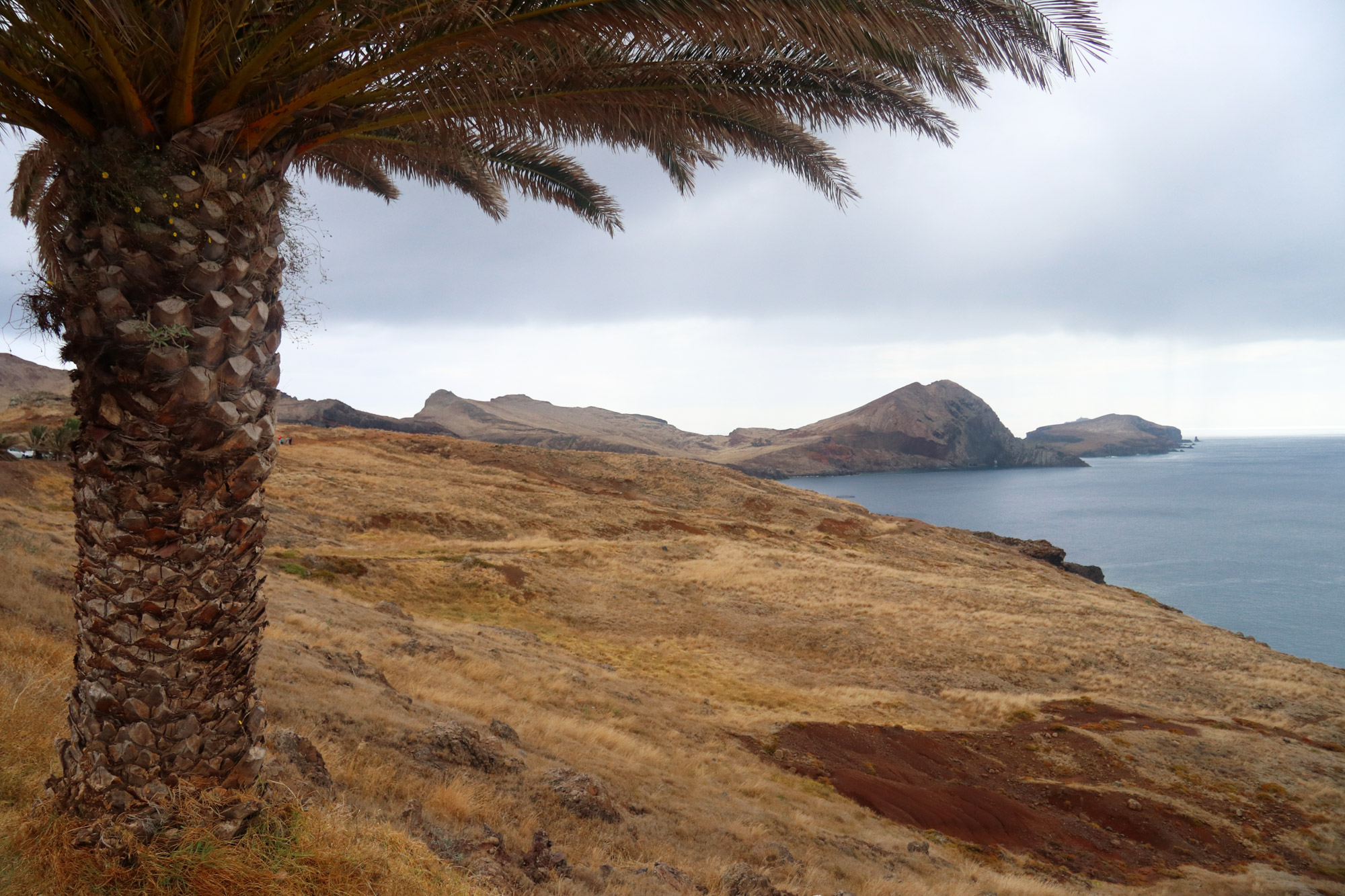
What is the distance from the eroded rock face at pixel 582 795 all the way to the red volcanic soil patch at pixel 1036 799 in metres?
6.13

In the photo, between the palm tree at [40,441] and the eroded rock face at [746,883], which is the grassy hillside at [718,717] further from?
the palm tree at [40,441]

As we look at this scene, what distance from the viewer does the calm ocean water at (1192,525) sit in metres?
50.4

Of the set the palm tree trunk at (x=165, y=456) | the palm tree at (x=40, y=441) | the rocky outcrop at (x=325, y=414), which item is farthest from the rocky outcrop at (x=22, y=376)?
the palm tree trunk at (x=165, y=456)

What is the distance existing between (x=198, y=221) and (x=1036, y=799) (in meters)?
17.0

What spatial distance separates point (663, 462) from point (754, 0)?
58.1m

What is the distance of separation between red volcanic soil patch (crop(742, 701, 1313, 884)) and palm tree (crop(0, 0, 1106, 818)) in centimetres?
1151

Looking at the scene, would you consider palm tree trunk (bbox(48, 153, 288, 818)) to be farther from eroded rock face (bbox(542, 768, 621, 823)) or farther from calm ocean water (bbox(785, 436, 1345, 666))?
calm ocean water (bbox(785, 436, 1345, 666))

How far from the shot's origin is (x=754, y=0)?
3.53 meters

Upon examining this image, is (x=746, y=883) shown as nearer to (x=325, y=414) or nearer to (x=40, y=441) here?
(x=40, y=441)

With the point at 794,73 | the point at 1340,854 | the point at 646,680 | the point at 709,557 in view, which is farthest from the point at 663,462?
the point at 794,73

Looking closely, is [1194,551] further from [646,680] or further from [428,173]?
[428,173]

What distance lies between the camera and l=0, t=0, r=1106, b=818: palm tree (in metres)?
3.17

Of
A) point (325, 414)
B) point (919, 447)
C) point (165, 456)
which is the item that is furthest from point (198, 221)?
point (919, 447)

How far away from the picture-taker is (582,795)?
25.1 ft
